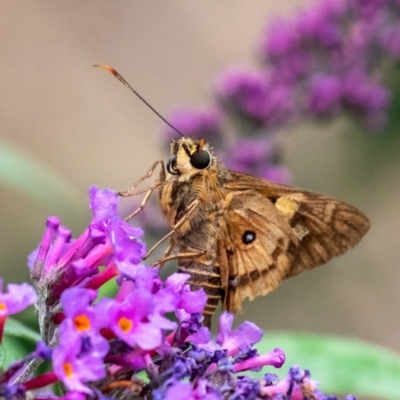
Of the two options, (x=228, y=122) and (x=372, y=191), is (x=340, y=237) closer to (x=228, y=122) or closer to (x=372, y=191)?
(x=228, y=122)

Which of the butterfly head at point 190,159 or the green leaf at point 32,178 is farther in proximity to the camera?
the green leaf at point 32,178

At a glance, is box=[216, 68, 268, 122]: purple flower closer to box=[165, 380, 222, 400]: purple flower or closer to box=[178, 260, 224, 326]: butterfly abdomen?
box=[178, 260, 224, 326]: butterfly abdomen

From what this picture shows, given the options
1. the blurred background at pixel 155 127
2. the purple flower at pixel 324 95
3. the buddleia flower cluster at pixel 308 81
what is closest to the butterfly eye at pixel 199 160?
the buddleia flower cluster at pixel 308 81

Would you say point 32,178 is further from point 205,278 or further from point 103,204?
point 103,204

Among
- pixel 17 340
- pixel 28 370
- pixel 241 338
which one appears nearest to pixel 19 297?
pixel 28 370

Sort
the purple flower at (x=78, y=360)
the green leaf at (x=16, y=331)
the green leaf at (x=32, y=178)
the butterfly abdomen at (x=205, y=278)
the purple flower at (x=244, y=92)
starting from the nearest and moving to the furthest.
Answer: the purple flower at (x=78, y=360) < the green leaf at (x=16, y=331) < the butterfly abdomen at (x=205, y=278) < the green leaf at (x=32, y=178) < the purple flower at (x=244, y=92)

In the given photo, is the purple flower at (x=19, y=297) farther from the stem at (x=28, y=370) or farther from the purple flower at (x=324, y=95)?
the purple flower at (x=324, y=95)
